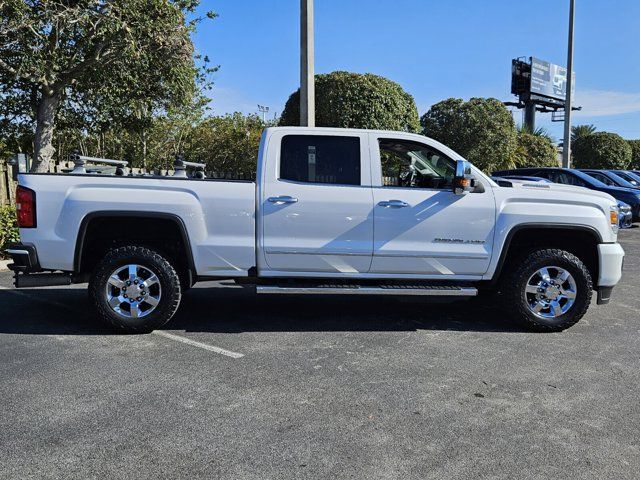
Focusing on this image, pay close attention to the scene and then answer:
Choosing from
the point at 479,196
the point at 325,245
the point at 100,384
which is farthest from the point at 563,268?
the point at 100,384

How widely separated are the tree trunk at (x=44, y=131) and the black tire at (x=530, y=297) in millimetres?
9823

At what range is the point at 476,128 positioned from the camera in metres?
25.1

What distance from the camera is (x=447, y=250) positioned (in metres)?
5.54

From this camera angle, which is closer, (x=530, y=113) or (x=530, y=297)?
(x=530, y=297)

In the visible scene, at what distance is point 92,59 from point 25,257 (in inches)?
261

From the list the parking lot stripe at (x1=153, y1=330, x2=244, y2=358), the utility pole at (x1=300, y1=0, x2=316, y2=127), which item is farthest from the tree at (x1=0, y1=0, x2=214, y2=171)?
the parking lot stripe at (x1=153, y1=330, x2=244, y2=358)

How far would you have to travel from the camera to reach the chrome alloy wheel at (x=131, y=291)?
17.6 feet

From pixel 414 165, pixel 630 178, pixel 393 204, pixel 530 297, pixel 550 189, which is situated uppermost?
pixel 630 178

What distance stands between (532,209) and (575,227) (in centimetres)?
48

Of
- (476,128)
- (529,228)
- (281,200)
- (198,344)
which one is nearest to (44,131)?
(281,200)

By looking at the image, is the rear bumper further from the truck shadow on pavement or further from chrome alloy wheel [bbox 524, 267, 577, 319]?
chrome alloy wheel [bbox 524, 267, 577, 319]

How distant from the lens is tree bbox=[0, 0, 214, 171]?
983cm

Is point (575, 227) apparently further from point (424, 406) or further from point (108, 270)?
point (108, 270)

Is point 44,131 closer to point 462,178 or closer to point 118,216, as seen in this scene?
point 118,216
